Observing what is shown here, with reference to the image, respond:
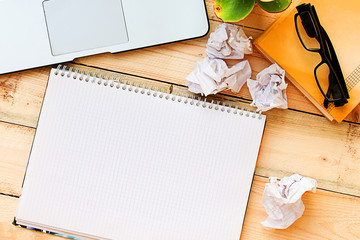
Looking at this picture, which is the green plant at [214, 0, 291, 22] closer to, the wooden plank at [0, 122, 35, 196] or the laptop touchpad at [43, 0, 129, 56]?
the laptop touchpad at [43, 0, 129, 56]

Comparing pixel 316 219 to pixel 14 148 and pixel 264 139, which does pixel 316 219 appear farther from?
pixel 14 148

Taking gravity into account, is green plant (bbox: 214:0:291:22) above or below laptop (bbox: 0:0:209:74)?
above

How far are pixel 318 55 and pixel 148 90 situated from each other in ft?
1.24

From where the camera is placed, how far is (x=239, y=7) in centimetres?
66

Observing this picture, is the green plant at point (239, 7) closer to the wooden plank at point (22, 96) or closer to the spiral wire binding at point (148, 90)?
the spiral wire binding at point (148, 90)

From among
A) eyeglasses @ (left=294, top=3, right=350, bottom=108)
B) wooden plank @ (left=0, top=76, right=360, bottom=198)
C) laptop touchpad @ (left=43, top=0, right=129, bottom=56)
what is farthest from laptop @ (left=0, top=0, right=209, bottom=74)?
eyeglasses @ (left=294, top=3, right=350, bottom=108)

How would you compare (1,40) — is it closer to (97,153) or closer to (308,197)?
(97,153)

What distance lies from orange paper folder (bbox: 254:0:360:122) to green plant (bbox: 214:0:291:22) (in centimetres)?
7

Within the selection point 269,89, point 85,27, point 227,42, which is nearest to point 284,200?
point 269,89

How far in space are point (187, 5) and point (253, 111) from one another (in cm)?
28

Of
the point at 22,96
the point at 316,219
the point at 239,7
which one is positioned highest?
the point at 239,7

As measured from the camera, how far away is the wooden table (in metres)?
0.77

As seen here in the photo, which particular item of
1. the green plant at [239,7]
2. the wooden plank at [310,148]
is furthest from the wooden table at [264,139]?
the green plant at [239,7]

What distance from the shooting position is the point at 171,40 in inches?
29.9
